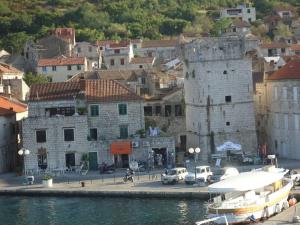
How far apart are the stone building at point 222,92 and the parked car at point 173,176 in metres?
9.04

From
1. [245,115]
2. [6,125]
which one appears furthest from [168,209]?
[6,125]

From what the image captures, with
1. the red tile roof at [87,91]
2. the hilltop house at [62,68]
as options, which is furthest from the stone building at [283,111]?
the hilltop house at [62,68]

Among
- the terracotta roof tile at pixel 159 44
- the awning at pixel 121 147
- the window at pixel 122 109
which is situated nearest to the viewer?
the awning at pixel 121 147

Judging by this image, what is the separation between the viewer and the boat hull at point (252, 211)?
1667 inches

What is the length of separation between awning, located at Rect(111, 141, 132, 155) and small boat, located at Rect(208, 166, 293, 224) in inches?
625

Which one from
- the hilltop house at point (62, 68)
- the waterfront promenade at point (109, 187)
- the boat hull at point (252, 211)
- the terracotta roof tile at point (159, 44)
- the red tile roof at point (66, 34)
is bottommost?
the boat hull at point (252, 211)

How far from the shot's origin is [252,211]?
43000 mm

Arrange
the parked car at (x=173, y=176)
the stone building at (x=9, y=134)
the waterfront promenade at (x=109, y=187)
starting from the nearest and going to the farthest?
the waterfront promenade at (x=109, y=187)
the parked car at (x=173, y=176)
the stone building at (x=9, y=134)

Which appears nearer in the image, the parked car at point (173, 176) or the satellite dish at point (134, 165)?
the parked car at point (173, 176)

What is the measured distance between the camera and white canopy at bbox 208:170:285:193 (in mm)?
43562

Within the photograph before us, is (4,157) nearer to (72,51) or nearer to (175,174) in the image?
(175,174)

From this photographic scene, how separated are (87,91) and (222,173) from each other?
Result: 14639 mm

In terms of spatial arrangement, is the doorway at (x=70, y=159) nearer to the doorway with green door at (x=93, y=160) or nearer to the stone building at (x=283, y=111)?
the doorway with green door at (x=93, y=160)

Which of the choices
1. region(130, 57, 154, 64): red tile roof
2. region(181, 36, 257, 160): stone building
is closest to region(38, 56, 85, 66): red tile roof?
region(130, 57, 154, 64): red tile roof
